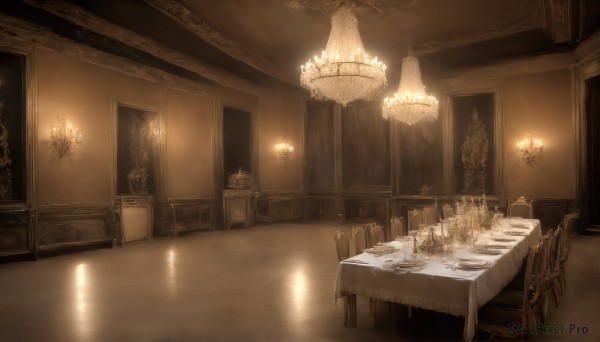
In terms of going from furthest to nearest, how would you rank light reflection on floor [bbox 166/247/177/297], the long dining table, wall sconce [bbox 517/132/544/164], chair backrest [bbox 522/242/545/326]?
wall sconce [bbox 517/132/544/164], light reflection on floor [bbox 166/247/177/297], chair backrest [bbox 522/242/545/326], the long dining table

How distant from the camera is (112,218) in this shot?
902 centimetres

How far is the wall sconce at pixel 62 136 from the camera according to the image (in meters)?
8.06

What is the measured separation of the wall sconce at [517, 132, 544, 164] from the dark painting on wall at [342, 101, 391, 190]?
3730mm

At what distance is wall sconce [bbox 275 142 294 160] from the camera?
1353 cm

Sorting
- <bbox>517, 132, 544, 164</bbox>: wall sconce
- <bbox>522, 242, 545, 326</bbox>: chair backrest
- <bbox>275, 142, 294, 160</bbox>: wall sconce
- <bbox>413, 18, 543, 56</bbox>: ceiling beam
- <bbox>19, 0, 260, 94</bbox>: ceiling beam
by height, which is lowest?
<bbox>522, 242, 545, 326</bbox>: chair backrest

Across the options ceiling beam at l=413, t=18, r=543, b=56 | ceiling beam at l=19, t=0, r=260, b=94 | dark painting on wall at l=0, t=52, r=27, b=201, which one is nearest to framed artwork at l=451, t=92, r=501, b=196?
ceiling beam at l=413, t=18, r=543, b=56

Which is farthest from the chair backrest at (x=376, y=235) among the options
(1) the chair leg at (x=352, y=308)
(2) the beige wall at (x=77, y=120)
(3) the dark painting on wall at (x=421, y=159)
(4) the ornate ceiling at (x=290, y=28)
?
(3) the dark painting on wall at (x=421, y=159)

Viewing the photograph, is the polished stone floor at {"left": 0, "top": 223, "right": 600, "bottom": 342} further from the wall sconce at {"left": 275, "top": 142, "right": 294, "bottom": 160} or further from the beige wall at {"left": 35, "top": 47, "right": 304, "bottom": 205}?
the wall sconce at {"left": 275, "top": 142, "right": 294, "bottom": 160}

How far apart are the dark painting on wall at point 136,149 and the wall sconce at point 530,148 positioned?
29.3 ft

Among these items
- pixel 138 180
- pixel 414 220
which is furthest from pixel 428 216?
pixel 138 180

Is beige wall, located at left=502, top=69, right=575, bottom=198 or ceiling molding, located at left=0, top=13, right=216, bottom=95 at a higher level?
ceiling molding, located at left=0, top=13, right=216, bottom=95

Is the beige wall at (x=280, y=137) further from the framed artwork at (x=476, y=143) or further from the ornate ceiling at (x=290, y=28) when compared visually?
the framed artwork at (x=476, y=143)

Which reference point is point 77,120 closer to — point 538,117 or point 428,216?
point 428,216

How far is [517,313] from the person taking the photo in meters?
3.45
